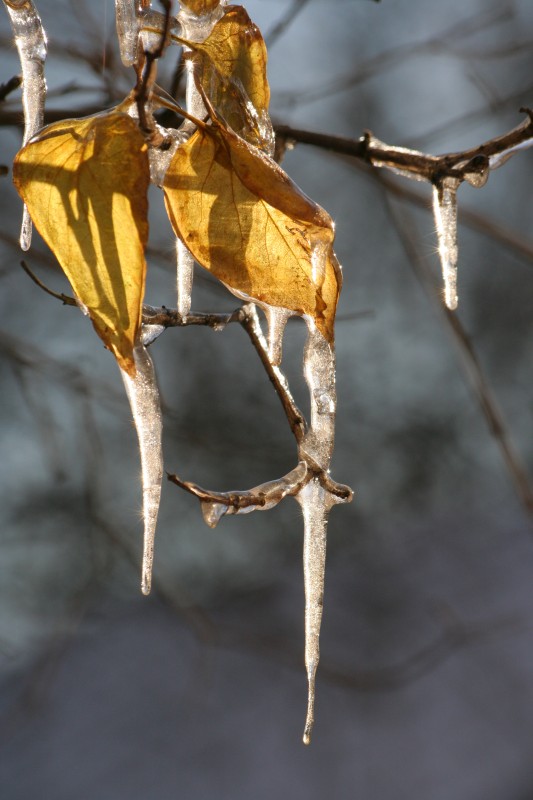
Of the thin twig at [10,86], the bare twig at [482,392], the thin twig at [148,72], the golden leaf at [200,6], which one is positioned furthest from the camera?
the bare twig at [482,392]

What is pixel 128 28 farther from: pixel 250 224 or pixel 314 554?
pixel 314 554

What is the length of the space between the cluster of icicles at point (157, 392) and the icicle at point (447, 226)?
92 millimetres

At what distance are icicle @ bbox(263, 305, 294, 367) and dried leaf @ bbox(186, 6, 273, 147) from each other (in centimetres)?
7

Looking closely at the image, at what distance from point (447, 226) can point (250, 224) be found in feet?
0.51

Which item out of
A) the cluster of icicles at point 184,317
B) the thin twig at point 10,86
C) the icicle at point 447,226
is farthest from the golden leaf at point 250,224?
the thin twig at point 10,86

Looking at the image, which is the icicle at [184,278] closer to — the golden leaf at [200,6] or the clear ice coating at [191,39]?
the clear ice coating at [191,39]

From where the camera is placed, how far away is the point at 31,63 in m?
0.33

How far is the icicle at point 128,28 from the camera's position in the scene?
0.92ft

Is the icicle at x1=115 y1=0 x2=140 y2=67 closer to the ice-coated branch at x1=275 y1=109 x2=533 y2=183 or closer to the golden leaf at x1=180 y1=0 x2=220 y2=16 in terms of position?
the golden leaf at x1=180 y1=0 x2=220 y2=16

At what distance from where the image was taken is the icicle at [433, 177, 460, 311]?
337mm

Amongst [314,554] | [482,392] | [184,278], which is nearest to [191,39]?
[184,278]

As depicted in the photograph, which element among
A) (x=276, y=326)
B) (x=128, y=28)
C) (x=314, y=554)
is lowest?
(x=314, y=554)

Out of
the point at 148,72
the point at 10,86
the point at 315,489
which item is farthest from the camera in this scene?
Answer: the point at 10,86

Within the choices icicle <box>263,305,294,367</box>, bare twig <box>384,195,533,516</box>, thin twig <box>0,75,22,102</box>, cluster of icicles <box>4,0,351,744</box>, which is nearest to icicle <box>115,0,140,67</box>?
cluster of icicles <box>4,0,351,744</box>
